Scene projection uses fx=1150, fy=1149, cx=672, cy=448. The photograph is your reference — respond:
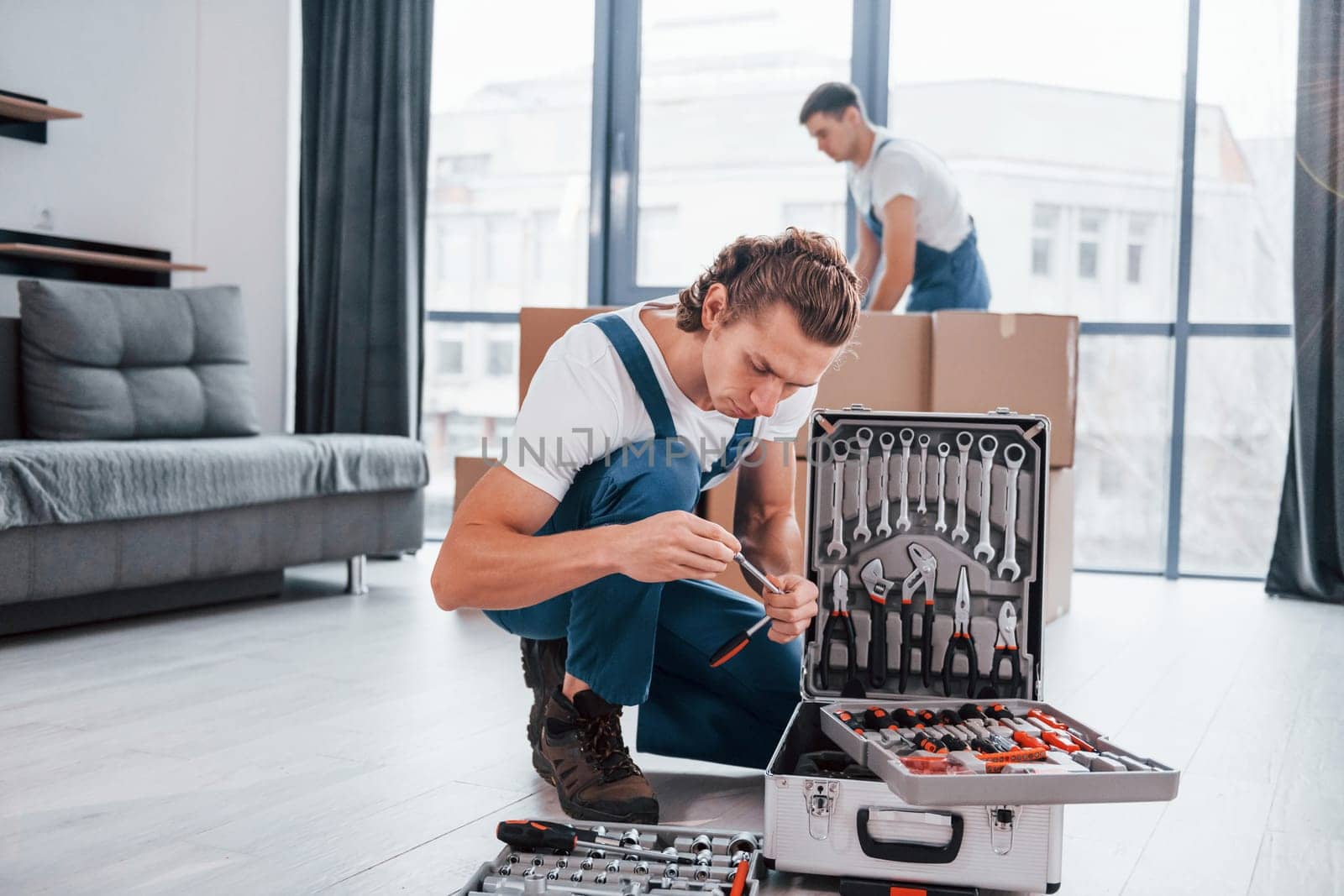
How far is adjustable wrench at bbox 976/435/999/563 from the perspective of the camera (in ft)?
5.14

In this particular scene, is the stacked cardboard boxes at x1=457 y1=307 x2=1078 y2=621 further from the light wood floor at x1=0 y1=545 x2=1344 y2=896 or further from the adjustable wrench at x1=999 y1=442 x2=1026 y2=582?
the adjustable wrench at x1=999 y1=442 x2=1026 y2=582

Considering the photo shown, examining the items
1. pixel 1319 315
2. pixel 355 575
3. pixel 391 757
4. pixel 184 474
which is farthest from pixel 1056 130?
pixel 391 757

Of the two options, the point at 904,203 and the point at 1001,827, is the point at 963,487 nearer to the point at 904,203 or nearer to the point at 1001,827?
the point at 1001,827

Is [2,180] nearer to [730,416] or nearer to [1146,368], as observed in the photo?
[730,416]

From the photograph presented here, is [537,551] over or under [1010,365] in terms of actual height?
under

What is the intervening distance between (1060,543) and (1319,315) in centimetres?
123

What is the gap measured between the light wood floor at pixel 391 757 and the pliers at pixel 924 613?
0.27 meters

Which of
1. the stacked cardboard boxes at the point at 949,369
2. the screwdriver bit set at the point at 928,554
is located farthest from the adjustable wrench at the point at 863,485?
the stacked cardboard boxes at the point at 949,369

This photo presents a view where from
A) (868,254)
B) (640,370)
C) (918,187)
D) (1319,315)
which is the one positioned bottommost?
(640,370)

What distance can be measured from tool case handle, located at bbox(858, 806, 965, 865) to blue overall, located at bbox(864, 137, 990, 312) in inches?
→ 84.9

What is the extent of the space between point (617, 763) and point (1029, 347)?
1.79 meters

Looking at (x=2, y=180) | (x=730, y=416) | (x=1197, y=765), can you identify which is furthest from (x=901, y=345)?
(x=2, y=180)

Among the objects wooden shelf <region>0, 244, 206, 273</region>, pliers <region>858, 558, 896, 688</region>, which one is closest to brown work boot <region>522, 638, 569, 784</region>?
pliers <region>858, 558, 896, 688</region>

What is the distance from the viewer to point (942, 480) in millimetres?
1594
